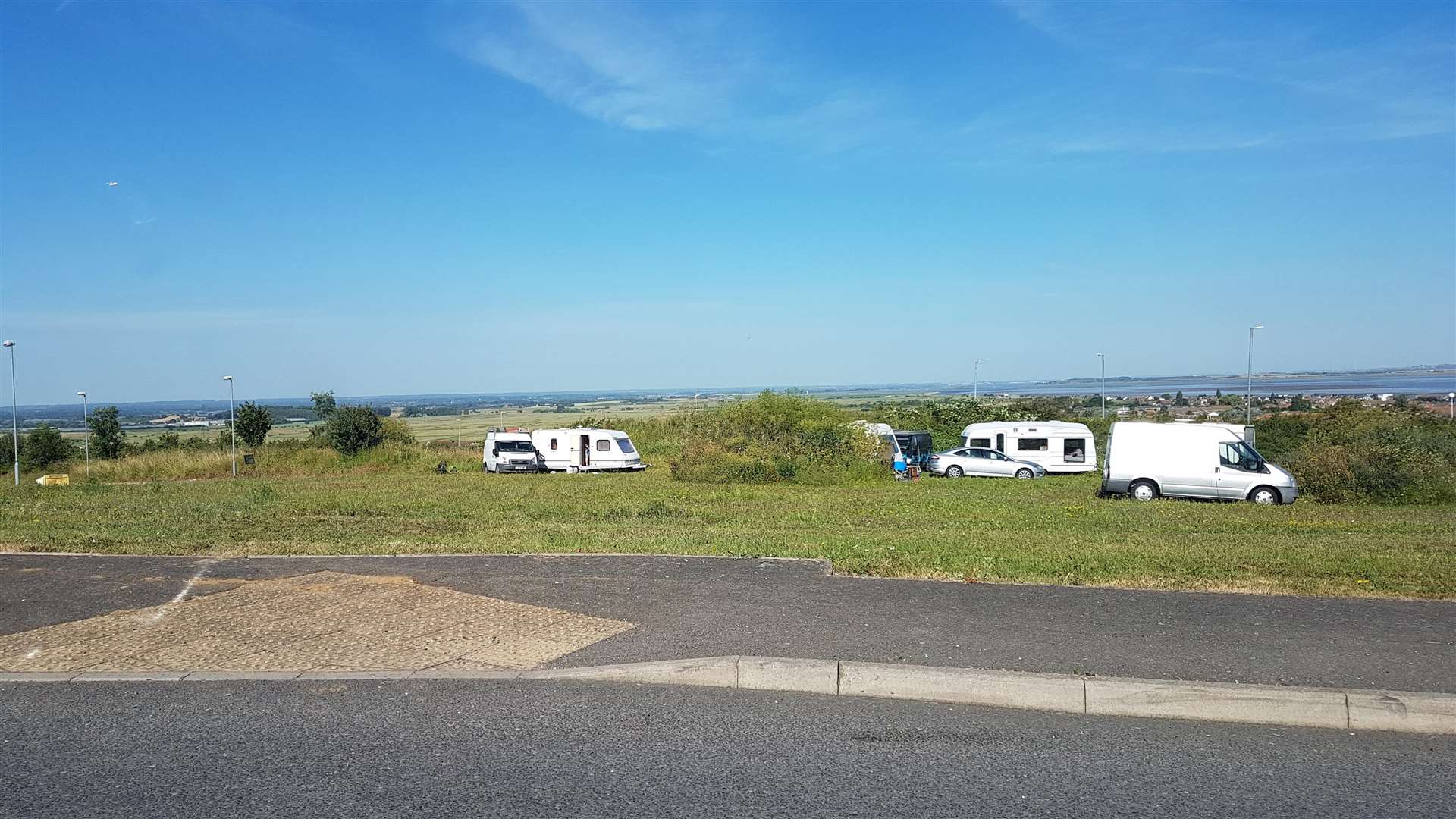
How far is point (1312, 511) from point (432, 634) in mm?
20192

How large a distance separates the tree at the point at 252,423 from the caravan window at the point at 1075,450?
37.5 m

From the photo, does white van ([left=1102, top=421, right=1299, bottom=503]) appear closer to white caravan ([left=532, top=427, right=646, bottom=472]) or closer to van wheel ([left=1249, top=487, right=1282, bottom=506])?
van wheel ([left=1249, top=487, right=1282, bottom=506])

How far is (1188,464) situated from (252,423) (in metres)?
42.5

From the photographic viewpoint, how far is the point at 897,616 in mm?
7723

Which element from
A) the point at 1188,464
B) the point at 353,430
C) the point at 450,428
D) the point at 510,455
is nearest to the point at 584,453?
the point at 510,455

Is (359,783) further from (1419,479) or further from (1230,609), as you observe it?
(1419,479)

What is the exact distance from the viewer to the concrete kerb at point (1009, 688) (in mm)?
5578

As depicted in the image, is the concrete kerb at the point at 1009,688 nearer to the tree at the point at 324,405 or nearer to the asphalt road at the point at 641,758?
the asphalt road at the point at 641,758

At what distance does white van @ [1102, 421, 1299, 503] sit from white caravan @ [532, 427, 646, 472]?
21551mm

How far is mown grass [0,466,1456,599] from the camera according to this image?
32.7 ft

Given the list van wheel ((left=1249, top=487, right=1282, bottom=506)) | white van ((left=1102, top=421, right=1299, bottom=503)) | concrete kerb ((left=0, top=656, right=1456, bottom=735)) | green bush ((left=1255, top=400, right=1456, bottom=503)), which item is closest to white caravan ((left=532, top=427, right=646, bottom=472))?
white van ((left=1102, top=421, right=1299, bottom=503))

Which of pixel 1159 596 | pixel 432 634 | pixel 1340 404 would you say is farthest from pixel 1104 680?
pixel 1340 404

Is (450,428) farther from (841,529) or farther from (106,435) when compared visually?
(841,529)

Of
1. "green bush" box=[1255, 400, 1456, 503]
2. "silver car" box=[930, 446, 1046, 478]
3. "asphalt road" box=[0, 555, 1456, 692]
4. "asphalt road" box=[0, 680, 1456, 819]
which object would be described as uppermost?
"asphalt road" box=[0, 555, 1456, 692]
